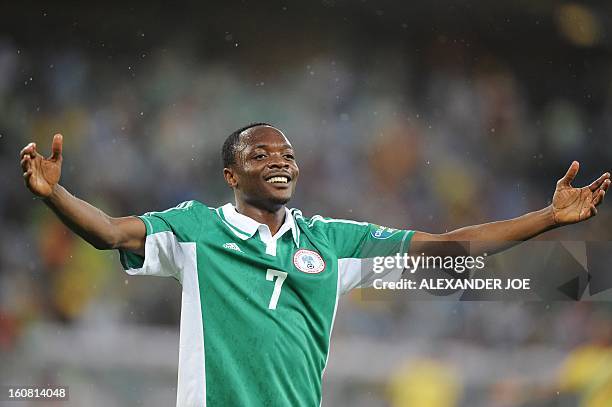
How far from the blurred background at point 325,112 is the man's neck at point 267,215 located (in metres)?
2.56

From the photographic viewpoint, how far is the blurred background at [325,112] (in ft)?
17.5

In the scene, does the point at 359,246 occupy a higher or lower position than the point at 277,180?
lower

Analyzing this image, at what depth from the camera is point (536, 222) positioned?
2672 millimetres

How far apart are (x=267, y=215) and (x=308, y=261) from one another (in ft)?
0.75

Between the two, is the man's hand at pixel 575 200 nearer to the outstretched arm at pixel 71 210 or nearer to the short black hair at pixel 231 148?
the short black hair at pixel 231 148

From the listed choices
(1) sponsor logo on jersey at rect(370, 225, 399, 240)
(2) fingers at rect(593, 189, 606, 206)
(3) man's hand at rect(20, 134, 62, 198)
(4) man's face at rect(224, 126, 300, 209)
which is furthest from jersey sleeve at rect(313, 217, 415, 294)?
(3) man's hand at rect(20, 134, 62, 198)

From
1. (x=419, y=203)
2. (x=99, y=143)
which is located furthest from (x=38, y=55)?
(x=419, y=203)

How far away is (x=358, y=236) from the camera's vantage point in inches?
112

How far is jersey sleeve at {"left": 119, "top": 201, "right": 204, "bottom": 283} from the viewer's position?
256cm

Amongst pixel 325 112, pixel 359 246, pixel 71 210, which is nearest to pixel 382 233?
pixel 359 246

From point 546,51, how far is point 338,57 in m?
1.39

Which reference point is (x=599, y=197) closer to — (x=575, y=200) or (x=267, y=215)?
(x=575, y=200)

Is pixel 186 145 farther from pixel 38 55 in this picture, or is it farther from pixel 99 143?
pixel 38 55

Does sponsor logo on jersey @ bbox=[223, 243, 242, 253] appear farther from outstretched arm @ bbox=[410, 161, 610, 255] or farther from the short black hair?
outstretched arm @ bbox=[410, 161, 610, 255]
